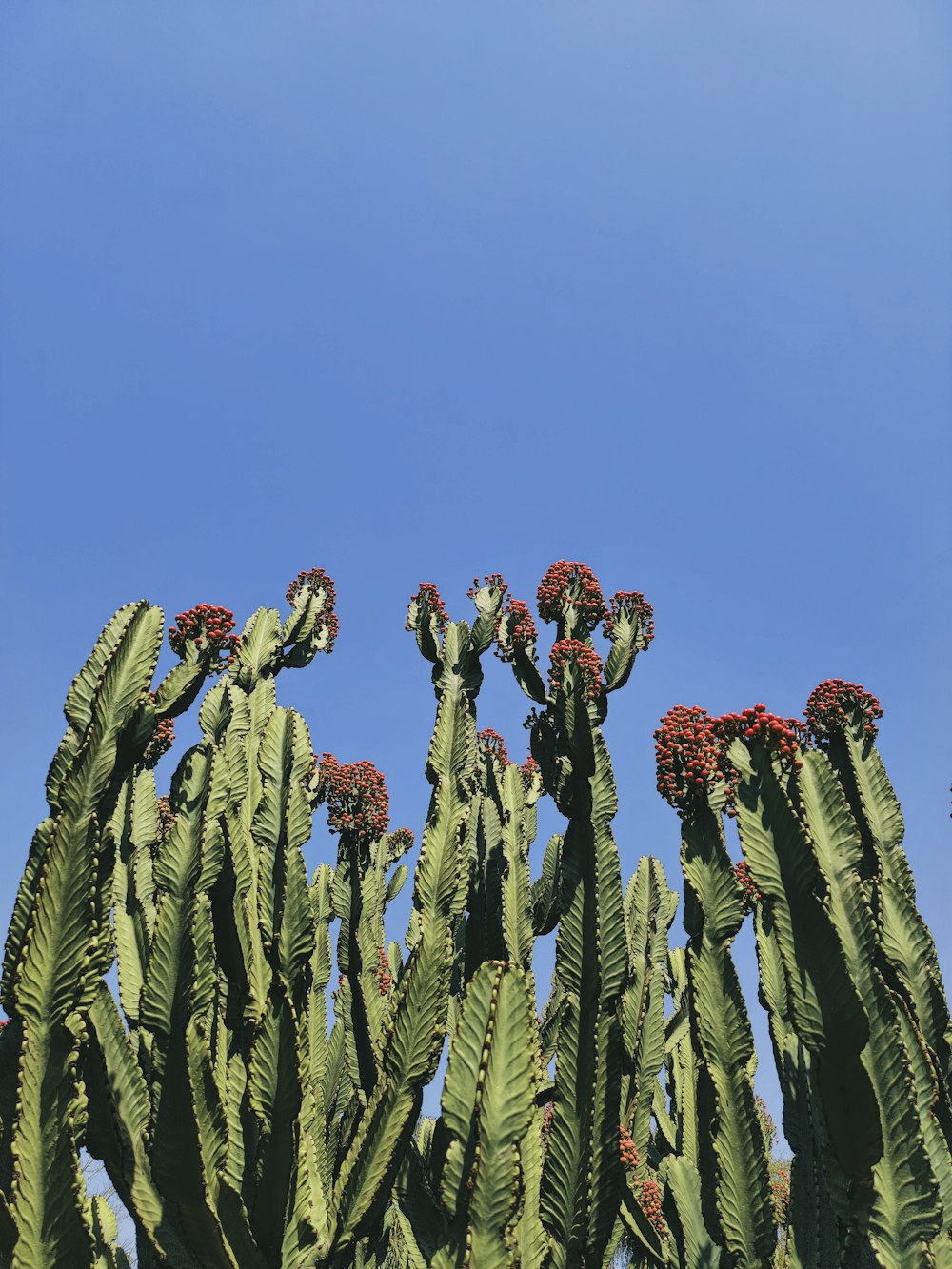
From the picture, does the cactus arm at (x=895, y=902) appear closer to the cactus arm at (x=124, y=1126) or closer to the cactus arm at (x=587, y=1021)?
the cactus arm at (x=587, y=1021)

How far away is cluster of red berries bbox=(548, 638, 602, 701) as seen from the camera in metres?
5.07

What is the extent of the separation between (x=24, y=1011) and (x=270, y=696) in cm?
323

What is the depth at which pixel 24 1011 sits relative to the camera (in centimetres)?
330

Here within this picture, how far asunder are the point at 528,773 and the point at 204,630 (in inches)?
198

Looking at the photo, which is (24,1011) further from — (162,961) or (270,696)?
(270,696)

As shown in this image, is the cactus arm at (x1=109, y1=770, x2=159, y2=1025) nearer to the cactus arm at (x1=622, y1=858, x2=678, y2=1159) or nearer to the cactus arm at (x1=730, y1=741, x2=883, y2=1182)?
the cactus arm at (x1=622, y1=858, x2=678, y2=1159)

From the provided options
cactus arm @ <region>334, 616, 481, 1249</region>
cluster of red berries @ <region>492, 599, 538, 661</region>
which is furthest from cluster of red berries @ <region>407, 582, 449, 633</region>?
cactus arm @ <region>334, 616, 481, 1249</region>

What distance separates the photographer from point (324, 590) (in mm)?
7289

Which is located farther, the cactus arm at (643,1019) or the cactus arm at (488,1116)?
the cactus arm at (643,1019)

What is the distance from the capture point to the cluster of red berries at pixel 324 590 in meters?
7.21

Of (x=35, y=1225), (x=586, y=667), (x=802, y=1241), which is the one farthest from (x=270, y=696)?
(x=802, y=1241)

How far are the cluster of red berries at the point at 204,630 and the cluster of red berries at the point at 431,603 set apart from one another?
76.4 inches

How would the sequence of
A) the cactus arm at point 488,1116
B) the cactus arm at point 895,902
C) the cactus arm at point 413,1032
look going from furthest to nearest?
the cactus arm at point 895,902 < the cactus arm at point 413,1032 < the cactus arm at point 488,1116

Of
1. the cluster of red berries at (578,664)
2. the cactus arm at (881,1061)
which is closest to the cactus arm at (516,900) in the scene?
the cluster of red berries at (578,664)
